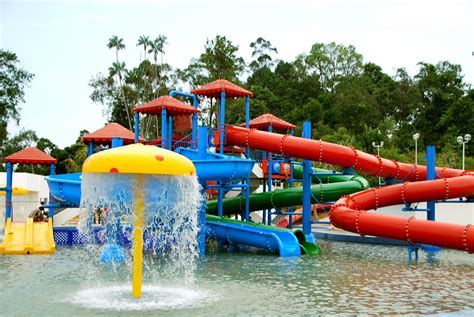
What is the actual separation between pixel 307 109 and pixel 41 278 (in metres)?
41.8

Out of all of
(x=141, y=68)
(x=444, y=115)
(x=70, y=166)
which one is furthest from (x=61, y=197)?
(x=444, y=115)

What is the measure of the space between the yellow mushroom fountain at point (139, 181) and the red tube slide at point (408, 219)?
7087 mm

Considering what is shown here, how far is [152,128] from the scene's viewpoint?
159 ft

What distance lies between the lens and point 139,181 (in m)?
8.59

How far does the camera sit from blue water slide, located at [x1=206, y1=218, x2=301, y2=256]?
53.0 feet

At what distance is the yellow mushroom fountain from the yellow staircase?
743 centimetres

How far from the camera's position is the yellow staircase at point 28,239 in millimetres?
15945

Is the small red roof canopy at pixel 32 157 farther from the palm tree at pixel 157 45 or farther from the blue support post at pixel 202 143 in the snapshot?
the palm tree at pixel 157 45

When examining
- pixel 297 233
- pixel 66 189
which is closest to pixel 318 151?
pixel 297 233

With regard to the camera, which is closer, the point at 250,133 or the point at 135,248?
the point at 135,248

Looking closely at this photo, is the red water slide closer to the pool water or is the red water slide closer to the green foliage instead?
the pool water

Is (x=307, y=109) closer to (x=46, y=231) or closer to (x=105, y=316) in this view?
(x=46, y=231)

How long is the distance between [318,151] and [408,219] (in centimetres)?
374

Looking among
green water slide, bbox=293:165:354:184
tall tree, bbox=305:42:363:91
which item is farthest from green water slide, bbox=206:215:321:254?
tall tree, bbox=305:42:363:91
